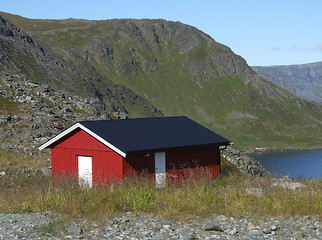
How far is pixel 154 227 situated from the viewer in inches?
461

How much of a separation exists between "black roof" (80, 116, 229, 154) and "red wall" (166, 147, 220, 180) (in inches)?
27.6

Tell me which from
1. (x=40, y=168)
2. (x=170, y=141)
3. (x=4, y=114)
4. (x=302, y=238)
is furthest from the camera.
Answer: (x=4, y=114)

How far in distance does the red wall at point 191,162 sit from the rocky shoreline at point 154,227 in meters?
12.0

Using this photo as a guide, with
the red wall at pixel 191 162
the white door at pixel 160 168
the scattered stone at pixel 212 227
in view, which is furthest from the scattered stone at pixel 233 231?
the white door at pixel 160 168

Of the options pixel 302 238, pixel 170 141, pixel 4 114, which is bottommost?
pixel 302 238

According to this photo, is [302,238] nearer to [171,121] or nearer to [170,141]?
[170,141]

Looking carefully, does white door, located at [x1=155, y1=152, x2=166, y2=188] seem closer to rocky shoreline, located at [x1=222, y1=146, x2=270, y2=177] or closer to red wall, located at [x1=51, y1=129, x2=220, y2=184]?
red wall, located at [x1=51, y1=129, x2=220, y2=184]

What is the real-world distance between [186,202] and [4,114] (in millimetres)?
43080

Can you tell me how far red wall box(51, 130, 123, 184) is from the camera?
24141 mm

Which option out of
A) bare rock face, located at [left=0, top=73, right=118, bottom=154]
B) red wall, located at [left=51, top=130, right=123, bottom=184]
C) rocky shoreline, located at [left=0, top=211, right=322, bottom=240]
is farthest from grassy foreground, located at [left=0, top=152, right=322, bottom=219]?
bare rock face, located at [left=0, top=73, right=118, bottom=154]

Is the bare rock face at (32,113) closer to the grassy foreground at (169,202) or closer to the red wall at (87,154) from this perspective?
the red wall at (87,154)

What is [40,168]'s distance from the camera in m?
33.2

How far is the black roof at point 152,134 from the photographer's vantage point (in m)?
24.2

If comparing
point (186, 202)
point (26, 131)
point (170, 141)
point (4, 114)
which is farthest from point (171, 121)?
point (4, 114)
